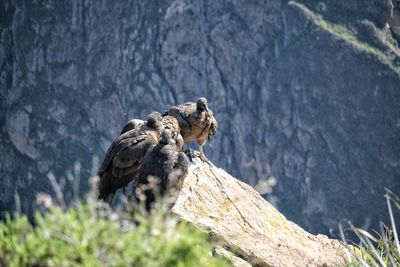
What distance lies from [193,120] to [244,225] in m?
4.13

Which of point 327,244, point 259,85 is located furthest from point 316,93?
point 327,244

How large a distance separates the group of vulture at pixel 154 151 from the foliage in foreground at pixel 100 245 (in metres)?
2.67

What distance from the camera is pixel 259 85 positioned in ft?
409

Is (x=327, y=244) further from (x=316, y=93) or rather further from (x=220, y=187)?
(x=316, y=93)

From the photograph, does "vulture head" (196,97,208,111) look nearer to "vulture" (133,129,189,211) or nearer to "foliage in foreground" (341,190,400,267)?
"vulture" (133,129,189,211)

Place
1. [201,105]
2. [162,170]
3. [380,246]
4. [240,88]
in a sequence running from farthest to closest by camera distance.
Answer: [240,88] → [201,105] → [162,170] → [380,246]

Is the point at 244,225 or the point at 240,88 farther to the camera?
the point at 240,88

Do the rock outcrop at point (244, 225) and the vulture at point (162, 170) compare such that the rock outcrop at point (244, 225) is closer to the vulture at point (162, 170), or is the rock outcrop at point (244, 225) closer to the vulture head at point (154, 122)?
the vulture at point (162, 170)

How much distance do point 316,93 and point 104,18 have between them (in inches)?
1327

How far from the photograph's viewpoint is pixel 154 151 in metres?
13.6

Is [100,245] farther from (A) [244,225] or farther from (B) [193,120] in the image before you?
(B) [193,120]

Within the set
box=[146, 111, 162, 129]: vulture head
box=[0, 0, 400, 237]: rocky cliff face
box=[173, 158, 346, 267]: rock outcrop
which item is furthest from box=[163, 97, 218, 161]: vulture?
box=[0, 0, 400, 237]: rocky cliff face

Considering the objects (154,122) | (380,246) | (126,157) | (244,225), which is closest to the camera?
(380,246)

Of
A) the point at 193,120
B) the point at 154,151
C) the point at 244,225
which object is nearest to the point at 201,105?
the point at 193,120
